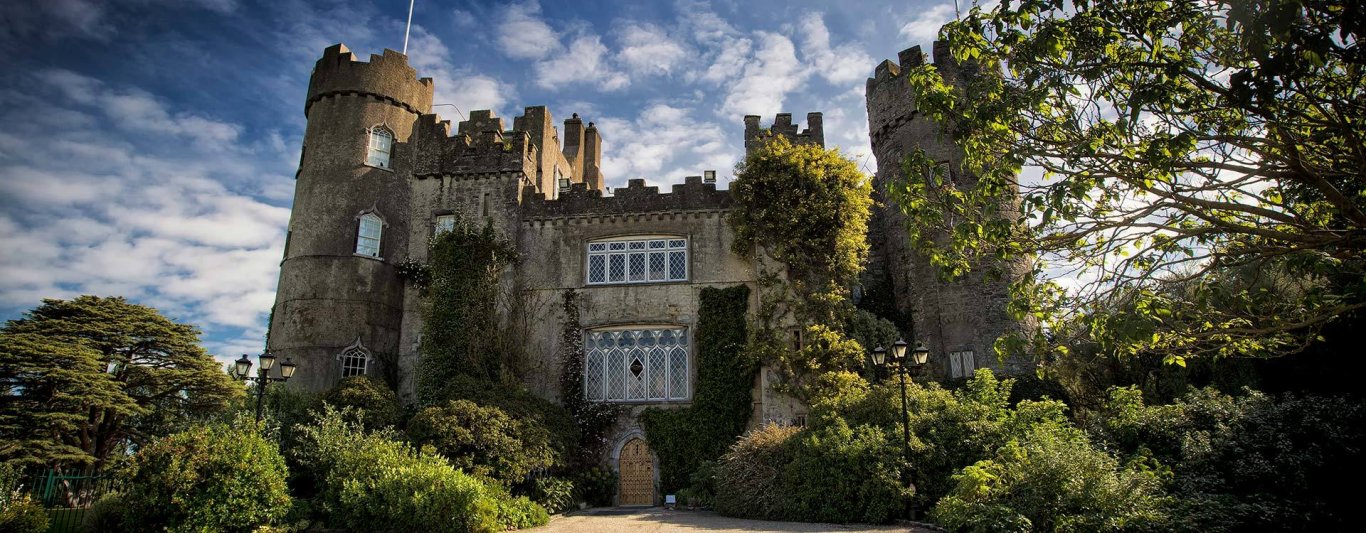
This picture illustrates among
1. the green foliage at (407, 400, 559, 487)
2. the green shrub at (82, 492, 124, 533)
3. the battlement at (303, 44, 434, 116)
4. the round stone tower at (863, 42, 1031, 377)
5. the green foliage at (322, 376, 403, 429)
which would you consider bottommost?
the green shrub at (82, 492, 124, 533)

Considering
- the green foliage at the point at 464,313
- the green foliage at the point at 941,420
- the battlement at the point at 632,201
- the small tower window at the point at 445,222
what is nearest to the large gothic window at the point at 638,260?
the battlement at the point at 632,201

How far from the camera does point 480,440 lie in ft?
56.9

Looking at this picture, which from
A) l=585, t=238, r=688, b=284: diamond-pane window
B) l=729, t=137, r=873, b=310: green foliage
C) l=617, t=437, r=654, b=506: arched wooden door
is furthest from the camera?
l=585, t=238, r=688, b=284: diamond-pane window

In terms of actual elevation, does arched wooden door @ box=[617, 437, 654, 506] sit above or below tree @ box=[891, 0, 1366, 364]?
below

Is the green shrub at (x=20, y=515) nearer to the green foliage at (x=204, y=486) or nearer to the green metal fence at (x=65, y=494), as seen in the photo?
the green metal fence at (x=65, y=494)

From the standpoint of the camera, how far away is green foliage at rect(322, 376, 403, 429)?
1950 cm

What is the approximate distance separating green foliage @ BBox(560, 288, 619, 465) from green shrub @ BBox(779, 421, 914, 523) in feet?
23.8

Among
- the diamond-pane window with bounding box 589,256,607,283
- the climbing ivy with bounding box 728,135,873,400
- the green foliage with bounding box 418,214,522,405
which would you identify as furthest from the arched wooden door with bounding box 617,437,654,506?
the diamond-pane window with bounding box 589,256,607,283

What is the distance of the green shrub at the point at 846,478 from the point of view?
14.4 meters

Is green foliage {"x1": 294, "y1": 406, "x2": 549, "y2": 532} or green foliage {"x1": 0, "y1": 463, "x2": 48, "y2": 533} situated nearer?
green foliage {"x1": 0, "y1": 463, "x2": 48, "y2": 533}

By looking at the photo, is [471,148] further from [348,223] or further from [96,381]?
[96,381]

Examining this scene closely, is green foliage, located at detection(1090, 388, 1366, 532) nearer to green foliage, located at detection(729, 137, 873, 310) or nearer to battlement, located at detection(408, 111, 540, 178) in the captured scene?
green foliage, located at detection(729, 137, 873, 310)

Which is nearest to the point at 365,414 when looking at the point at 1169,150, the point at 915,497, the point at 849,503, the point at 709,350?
the point at 709,350

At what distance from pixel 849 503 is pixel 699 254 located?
33.9 feet
